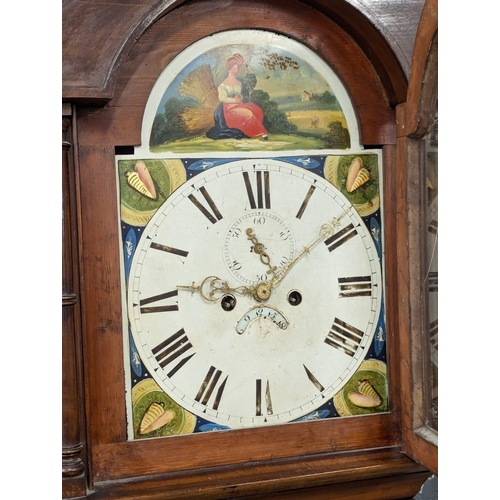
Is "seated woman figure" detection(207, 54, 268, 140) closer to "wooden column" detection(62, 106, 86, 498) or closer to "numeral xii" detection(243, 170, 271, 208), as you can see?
"numeral xii" detection(243, 170, 271, 208)

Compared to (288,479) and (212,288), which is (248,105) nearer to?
(212,288)

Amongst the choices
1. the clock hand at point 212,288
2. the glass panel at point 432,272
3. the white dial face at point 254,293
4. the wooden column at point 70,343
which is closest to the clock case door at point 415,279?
the glass panel at point 432,272

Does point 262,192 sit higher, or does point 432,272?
point 262,192

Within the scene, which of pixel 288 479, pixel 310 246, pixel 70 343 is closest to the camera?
pixel 70 343

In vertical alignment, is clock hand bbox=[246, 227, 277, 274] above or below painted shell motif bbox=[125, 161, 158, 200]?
below

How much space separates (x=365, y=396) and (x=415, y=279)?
31 centimetres

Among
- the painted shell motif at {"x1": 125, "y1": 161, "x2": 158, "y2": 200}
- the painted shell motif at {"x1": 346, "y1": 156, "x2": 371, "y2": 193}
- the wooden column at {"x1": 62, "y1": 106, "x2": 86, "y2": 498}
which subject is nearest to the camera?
the wooden column at {"x1": 62, "y1": 106, "x2": 86, "y2": 498}

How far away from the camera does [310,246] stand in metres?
2.04

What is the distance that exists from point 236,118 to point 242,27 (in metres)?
0.20

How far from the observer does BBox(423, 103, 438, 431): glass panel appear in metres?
1.91

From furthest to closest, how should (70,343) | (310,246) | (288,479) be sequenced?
(310,246) → (288,479) → (70,343)

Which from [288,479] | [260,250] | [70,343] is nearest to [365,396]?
[288,479]

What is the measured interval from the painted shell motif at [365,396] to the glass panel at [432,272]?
16cm

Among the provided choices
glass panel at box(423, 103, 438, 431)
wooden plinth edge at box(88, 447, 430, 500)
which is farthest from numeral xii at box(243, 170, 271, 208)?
wooden plinth edge at box(88, 447, 430, 500)
